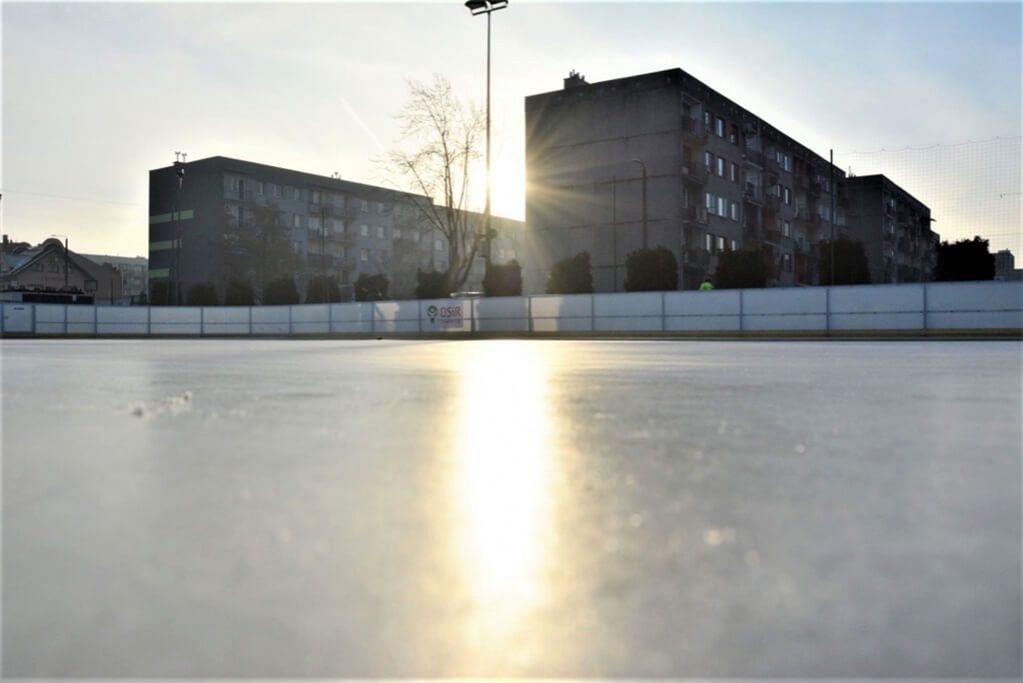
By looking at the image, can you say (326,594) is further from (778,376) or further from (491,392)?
(778,376)

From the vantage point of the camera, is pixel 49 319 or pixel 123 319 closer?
pixel 49 319

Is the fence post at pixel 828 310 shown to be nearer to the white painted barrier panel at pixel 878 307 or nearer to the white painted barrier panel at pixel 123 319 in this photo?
the white painted barrier panel at pixel 878 307

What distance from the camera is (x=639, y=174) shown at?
145 ft

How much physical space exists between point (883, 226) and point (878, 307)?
4846cm

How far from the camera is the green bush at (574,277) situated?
1328 inches

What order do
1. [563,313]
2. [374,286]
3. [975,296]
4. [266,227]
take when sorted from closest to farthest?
1. [975,296]
2. [563,313]
3. [374,286]
4. [266,227]

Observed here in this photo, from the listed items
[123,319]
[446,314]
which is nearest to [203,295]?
[123,319]

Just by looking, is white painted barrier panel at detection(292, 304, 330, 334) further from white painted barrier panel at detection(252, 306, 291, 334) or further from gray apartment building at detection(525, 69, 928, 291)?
gray apartment building at detection(525, 69, 928, 291)

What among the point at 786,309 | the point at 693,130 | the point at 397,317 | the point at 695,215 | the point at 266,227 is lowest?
the point at 397,317

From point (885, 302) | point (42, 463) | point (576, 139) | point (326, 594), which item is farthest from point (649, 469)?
point (576, 139)

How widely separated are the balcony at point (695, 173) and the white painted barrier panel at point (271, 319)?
2233cm

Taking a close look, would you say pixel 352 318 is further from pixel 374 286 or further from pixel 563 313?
pixel 563 313

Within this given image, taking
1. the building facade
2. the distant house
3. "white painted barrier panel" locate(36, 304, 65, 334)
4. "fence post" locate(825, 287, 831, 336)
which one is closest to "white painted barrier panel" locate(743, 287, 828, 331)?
"fence post" locate(825, 287, 831, 336)

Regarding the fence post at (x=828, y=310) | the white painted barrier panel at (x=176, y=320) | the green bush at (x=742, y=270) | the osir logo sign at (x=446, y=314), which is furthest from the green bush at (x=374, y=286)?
the fence post at (x=828, y=310)
